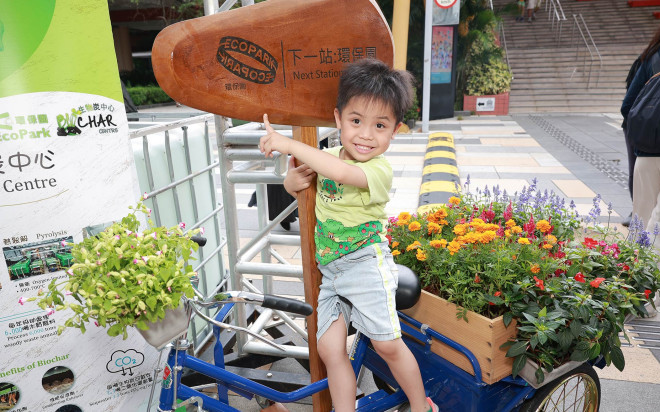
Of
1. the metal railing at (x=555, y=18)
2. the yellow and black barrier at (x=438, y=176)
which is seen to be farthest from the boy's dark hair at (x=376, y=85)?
the metal railing at (x=555, y=18)

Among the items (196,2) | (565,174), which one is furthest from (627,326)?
(196,2)

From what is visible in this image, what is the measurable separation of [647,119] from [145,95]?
18868 mm

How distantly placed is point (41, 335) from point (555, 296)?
1.89 metres

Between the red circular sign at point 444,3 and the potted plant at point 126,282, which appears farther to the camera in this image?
the red circular sign at point 444,3

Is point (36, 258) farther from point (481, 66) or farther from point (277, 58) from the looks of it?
point (481, 66)

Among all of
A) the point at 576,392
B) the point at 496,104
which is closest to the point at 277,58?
the point at 576,392

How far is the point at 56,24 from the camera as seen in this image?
160cm

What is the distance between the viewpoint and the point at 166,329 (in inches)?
48.7

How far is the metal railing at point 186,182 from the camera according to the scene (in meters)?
2.26

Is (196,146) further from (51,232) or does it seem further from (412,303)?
(412,303)

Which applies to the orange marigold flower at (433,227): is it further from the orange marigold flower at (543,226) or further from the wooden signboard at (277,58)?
the wooden signboard at (277,58)

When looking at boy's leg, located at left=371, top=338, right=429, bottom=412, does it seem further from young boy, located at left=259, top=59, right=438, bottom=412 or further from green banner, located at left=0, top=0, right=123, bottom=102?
green banner, located at left=0, top=0, right=123, bottom=102

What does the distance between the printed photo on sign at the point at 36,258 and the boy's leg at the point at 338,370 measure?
96 cm

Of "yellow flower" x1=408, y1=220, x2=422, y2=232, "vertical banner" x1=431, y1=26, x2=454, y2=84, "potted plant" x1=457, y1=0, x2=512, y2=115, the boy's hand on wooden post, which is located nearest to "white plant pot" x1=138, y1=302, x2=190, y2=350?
the boy's hand on wooden post
